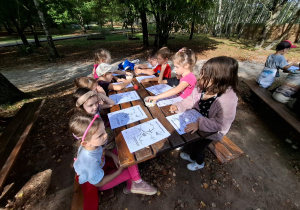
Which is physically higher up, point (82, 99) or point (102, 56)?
point (102, 56)

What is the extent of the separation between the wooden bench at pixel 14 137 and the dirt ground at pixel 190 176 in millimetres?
457

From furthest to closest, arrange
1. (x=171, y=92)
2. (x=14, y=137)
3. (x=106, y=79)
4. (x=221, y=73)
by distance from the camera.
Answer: (x=106, y=79), (x=14, y=137), (x=171, y=92), (x=221, y=73)

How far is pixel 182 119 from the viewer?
1.85 meters

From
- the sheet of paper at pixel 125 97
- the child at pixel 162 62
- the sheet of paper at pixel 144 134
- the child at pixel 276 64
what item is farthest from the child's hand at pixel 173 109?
the child at pixel 276 64

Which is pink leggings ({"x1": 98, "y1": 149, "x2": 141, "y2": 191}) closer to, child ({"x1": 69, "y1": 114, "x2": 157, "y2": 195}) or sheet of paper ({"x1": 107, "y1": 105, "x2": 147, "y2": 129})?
child ({"x1": 69, "y1": 114, "x2": 157, "y2": 195})

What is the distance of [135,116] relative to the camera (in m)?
1.93

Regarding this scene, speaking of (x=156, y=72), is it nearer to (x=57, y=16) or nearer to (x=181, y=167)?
(x=181, y=167)

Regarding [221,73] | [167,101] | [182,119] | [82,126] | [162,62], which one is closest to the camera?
[82,126]

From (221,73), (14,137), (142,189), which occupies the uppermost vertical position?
(221,73)

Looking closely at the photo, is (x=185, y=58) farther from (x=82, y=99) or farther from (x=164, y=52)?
(x=82, y=99)

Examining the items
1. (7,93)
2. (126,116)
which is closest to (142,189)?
(126,116)

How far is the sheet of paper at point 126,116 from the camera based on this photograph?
182 cm

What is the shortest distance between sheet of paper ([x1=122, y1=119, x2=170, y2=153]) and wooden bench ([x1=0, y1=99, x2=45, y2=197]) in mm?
1713

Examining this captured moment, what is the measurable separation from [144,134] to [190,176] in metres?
1.29
